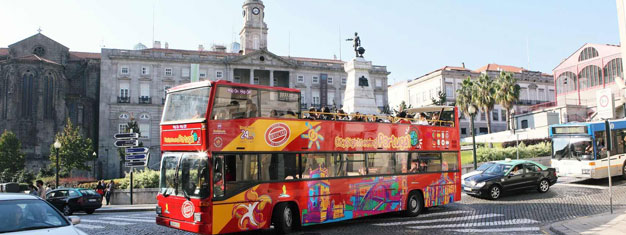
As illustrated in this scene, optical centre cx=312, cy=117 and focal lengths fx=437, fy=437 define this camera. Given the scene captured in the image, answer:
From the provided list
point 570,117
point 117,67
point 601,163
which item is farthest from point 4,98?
point 570,117

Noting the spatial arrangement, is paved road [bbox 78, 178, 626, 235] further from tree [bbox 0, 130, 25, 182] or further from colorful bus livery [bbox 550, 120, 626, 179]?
tree [bbox 0, 130, 25, 182]

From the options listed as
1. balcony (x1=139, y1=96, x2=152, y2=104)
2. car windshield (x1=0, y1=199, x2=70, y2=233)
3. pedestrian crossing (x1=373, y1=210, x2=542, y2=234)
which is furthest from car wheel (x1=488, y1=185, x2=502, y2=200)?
balcony (x1=139, y1=96, x2=152, y2=104)

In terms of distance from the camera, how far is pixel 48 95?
59.6 meters

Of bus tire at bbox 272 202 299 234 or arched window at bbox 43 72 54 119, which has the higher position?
arched window at bbox 43 72 54 119

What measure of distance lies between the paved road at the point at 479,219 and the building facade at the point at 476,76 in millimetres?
55256

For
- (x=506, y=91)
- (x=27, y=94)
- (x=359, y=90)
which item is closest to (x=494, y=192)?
(x=359, y=90)

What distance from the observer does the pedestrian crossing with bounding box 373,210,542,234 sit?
11938mm

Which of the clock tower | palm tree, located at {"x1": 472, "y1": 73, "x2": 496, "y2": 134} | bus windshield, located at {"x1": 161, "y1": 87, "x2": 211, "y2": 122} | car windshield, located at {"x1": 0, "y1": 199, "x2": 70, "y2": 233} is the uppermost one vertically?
the clock tower

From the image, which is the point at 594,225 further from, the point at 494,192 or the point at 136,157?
the point at 136,157

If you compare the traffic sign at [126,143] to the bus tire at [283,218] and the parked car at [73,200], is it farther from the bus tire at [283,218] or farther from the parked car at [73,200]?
the bus tire at [283,218]

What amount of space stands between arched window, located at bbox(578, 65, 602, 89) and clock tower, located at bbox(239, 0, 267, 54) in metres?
45.9

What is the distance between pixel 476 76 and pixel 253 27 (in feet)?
129

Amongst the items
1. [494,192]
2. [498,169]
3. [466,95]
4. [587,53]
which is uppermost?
[587,53]

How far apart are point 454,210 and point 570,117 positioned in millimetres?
40128
